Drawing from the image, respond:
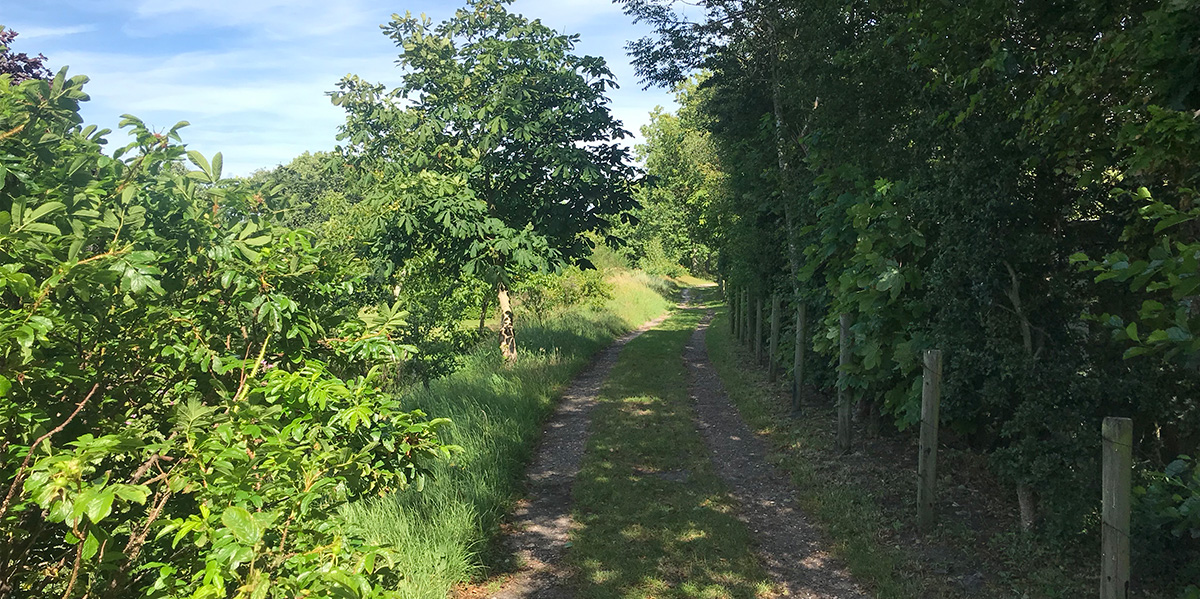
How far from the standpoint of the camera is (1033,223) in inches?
220

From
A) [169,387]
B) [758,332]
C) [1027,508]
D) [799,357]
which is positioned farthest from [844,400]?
[758,332]

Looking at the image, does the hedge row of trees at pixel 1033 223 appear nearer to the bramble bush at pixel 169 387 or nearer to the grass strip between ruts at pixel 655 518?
the grass strip between ruts at pixel 655 518

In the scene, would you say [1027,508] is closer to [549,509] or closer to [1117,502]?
[1117,502]

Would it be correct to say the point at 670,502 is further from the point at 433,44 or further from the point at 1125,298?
the point at 433,44

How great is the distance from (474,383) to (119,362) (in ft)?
29.3

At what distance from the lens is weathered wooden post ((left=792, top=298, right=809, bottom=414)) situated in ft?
37.7

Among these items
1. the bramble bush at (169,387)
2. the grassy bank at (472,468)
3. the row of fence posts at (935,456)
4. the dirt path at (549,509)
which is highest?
the bramble bush at (169,387)

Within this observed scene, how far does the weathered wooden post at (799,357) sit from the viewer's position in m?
11.5

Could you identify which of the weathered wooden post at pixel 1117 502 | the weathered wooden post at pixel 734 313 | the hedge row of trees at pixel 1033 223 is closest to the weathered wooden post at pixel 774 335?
the hedge row of trees at pixel 1033 223

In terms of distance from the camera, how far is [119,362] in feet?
9.04

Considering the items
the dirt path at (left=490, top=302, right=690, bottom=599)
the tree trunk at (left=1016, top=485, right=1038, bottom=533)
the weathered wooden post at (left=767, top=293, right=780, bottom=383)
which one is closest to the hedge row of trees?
the tree trunk at (left=1016, top=485, right=1038, bottom=533)

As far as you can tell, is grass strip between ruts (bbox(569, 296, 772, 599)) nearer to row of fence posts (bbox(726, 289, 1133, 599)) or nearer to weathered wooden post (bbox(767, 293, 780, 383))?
row of fence posts (bbox(726, 289, 1133, 599))

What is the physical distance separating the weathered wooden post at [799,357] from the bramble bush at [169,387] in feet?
30.3

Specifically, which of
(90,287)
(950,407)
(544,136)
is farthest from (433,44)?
(90,287)
